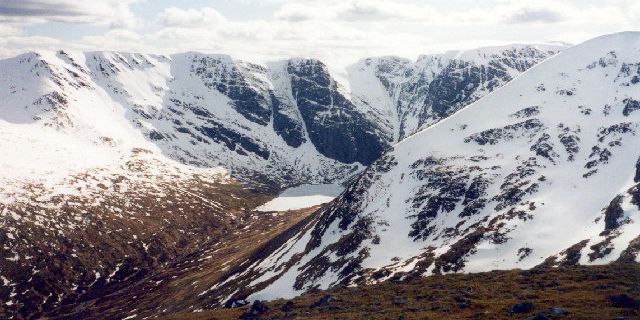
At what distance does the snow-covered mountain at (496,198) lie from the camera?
4277 inches

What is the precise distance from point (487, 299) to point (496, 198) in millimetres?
63066

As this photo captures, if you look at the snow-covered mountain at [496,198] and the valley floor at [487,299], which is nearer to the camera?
the valley floor at [487,299]

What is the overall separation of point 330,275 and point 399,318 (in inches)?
2271

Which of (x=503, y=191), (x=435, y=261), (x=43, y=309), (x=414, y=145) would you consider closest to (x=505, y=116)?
(x=414, y=145)

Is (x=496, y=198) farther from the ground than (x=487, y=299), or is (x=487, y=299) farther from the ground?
(x=496, y=198)

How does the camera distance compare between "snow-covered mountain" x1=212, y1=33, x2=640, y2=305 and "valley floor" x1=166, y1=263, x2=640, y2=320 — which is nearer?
"valley floor" x1=166, y1=263, x2=640, y2=320

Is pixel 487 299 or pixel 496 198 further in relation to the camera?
pixel 496 198

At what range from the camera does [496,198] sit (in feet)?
432

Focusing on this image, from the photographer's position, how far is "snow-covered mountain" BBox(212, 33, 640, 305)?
356ft

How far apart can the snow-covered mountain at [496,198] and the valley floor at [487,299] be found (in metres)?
12.8

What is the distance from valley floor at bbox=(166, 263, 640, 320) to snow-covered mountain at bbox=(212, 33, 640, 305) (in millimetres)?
12823

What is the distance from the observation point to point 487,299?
7312cm

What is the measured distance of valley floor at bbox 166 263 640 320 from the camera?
A: 6034 centimetres

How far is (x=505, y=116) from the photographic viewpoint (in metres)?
172
